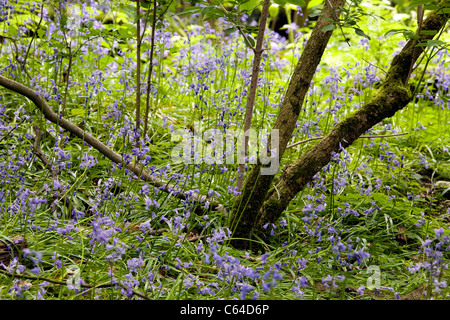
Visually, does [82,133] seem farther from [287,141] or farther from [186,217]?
[287,141]

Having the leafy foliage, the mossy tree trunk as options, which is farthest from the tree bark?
the leafy foliage

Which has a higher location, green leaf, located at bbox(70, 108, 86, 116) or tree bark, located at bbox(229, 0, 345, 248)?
green leaf, located at bbox(70, 108, 86, 116)

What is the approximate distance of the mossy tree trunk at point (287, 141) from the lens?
89.7 inches

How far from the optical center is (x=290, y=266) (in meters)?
2.07

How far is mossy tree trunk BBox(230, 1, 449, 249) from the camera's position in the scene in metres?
2.28

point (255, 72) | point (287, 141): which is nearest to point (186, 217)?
point (287, 141)

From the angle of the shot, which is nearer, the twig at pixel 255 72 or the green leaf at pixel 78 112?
the twig at pixel 255 72

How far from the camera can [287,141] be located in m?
2.34

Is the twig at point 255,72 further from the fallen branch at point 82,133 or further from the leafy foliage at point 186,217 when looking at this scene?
the fallen branch at point 82,133

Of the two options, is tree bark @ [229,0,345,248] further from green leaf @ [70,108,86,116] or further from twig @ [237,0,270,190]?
green leaf @ [70,108,86,116]

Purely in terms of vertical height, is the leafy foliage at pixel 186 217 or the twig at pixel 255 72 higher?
the twig at pixel 255 72

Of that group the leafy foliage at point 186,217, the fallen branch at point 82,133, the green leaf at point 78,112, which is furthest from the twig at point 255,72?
the green leaf at point 78,112
